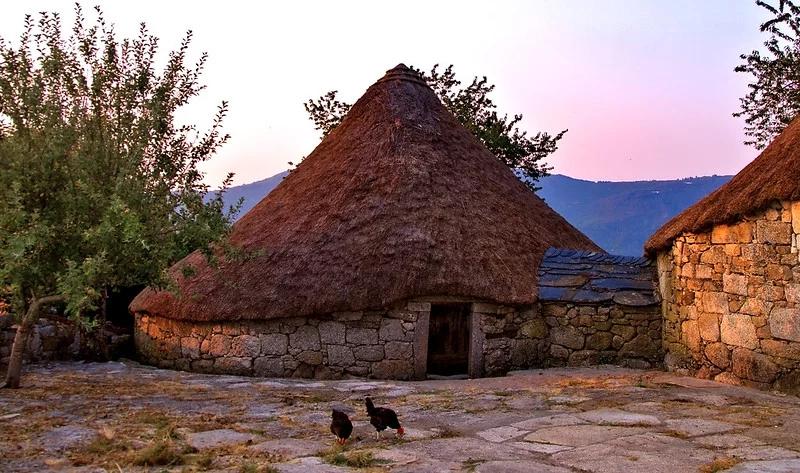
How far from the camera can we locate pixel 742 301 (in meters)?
8.38

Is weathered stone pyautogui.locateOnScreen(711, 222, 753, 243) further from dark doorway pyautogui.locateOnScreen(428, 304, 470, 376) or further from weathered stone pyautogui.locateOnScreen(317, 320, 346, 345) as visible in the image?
weathered stone pyautogui.locateOnScreen(317, 320, 346, 345)

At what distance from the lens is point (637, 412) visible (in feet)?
21.0

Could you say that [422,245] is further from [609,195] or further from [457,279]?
[609,195]

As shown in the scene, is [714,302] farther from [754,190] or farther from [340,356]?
[340,356]

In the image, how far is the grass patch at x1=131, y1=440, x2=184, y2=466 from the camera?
4.83 metres

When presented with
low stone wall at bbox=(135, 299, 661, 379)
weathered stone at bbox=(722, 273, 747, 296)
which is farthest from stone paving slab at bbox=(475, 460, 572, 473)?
low stone wall at bbox=(135, 299, 661, 379)

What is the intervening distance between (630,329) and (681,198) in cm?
12139

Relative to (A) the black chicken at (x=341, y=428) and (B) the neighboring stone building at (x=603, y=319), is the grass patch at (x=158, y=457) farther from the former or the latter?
(B) the neighboring stone building at (x=603, y=319)

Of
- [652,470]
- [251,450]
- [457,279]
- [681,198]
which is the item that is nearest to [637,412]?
[652,470]

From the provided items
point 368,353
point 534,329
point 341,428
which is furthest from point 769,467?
point 368,353

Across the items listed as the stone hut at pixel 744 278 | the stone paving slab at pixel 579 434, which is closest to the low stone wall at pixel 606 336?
the stone hut at pixel 744 278

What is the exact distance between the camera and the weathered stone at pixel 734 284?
8352 millimetres

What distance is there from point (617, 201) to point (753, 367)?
12708cm

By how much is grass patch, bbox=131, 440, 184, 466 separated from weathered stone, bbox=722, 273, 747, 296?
702 cm
